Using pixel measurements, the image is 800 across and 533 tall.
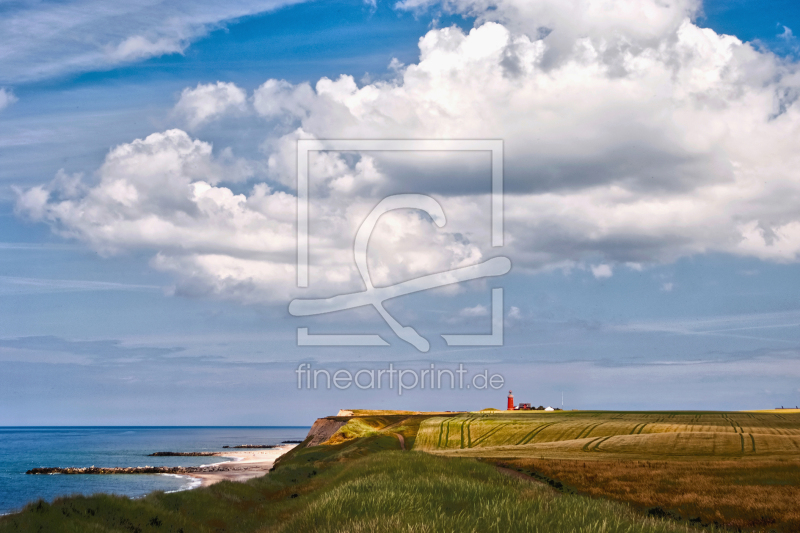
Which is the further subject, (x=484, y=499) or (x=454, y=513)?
(x=484, y=499)

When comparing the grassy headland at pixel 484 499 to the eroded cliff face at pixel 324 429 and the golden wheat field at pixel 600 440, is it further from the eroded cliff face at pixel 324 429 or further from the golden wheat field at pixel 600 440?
the eroded cliff face at pixel 324 429

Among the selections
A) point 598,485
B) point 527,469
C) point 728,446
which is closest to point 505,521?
point 598,485

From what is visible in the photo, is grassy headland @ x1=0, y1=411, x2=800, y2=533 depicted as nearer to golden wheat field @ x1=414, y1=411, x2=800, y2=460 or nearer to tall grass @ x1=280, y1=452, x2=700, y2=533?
tall grass @ x1=280, y1=452, x2=700, y2=533

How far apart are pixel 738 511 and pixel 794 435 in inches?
2214

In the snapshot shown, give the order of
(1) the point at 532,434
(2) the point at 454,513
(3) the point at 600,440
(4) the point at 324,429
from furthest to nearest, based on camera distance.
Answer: (4) the point at 324,429
(1) the point at 532,434
(3) the point at 600,440
(2) the point at 454,513

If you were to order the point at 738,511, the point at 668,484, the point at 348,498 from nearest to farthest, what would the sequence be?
the point at 348,498 < the point at 738,511 < the point at 668,484

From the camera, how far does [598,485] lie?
34.3 meters

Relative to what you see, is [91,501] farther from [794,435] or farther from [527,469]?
[794,435]

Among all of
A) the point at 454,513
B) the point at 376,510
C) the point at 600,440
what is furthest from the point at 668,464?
the point at 376,510

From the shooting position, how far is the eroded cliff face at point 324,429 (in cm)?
12216

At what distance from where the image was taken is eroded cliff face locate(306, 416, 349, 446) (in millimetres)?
122162

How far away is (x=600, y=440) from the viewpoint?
71.1 metres

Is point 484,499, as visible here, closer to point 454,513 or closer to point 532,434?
point 454,513

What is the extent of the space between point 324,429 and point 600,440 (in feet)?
227
